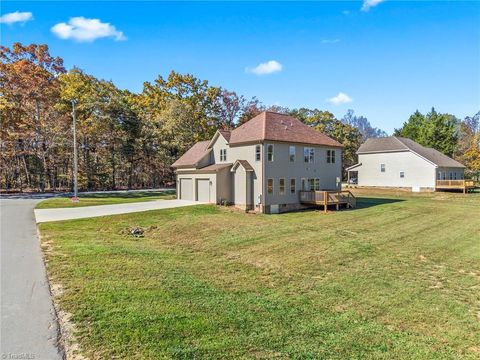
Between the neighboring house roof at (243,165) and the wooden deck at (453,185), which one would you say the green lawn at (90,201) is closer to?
the neighboring house roof at (243,165)

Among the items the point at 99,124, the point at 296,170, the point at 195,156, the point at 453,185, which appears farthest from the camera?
the point at 99,124

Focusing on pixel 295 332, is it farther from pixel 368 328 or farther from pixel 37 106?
pixel 37 106

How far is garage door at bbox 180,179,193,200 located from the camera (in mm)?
26041

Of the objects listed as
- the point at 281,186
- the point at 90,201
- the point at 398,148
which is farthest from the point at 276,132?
the point at 398,148

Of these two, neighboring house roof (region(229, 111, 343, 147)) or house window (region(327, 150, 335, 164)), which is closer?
neighboring house roof (region(229, 111, 343, 147))

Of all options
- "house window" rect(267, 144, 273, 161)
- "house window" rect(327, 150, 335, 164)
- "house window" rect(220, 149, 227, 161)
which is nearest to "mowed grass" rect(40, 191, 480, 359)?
"house window" rect(267, 144, 273, 161)

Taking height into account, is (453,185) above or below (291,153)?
below

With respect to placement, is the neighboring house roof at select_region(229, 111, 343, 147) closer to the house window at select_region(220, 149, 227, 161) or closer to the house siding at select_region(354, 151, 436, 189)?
the house window at select_region(220, 149, 227, 161)

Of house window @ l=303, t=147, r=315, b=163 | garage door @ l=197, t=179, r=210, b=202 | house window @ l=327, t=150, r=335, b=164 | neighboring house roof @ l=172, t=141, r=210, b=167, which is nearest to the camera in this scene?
house window @ l=303, t=147, r=315, b=163

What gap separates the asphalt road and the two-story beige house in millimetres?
13106

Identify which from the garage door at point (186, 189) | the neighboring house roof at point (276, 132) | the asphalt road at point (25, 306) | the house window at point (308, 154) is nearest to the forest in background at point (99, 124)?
the garage door at point (186, 189)

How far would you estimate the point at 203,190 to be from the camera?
967 inches

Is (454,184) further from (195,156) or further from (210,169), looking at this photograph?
(195,156)

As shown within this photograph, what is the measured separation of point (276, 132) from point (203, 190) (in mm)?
7176
